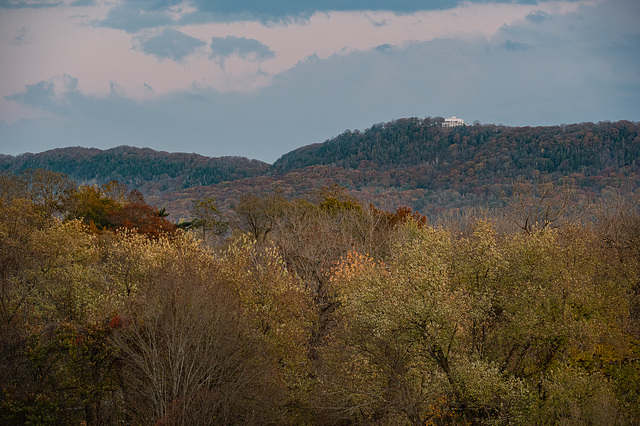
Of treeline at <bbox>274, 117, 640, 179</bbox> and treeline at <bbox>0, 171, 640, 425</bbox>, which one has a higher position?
treeline at <bbox>274, 117, 640, 179</bbox>

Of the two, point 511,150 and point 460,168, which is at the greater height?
point 511,150

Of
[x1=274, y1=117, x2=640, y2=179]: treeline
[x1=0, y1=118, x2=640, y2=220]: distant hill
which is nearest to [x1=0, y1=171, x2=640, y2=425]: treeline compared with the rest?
[x1=0, y1=118, x2=640, y2=220]: distant hill

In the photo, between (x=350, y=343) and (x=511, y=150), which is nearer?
(x=350, y=343)

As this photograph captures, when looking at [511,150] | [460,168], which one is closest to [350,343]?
[511,150]

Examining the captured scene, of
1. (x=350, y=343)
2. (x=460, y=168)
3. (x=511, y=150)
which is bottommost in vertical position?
(x=350, y=343)

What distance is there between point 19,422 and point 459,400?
23242 millimetres

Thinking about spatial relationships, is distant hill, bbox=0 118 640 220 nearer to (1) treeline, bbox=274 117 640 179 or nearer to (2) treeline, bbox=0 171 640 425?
(1) treeline, bbox=274 117 640 179

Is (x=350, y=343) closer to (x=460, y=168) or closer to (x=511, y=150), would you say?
(x=511, y=150)

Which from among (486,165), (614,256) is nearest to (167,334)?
(614,256)

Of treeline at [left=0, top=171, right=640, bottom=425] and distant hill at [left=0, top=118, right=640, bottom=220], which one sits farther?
Result: distant hill at [left=0, top=118, right=640, bottom=220]

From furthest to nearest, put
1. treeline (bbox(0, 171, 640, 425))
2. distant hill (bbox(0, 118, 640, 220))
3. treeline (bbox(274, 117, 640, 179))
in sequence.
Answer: treeline (bbox(274, 117, 640, 179)) < distant hill (bbox(0, 118, 640, 220)) < treeline (bbox(0, 171, 640, 425))

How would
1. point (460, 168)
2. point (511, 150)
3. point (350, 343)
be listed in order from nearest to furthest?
point (350, 343) < point (511, 150) < point (460, 168)

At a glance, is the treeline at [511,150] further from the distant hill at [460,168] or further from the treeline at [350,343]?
the treeline at [350,343]

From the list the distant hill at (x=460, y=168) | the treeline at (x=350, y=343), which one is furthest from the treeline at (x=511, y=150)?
the treeline at (x=350, y=343)
